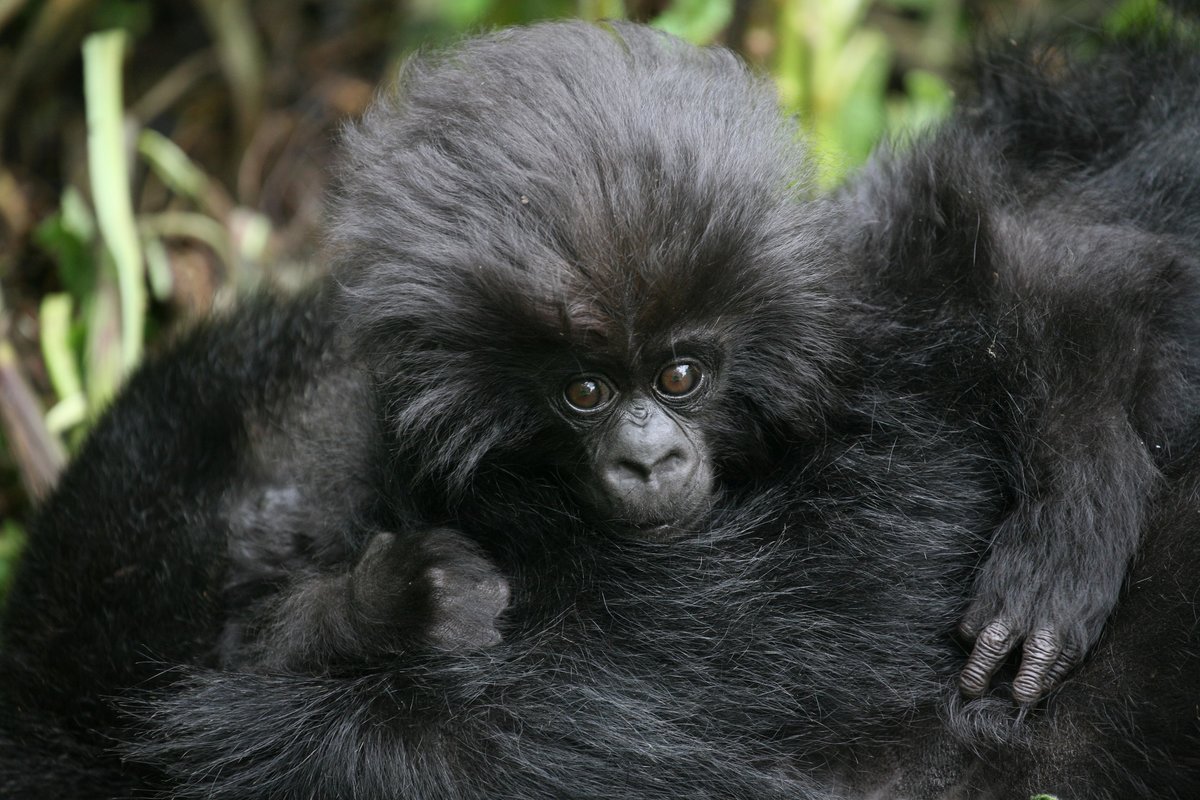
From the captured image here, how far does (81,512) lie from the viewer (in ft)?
10.5

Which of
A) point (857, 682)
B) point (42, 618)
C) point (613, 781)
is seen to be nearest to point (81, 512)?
point (42, 618)

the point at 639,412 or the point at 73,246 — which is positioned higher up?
the point at 639,412

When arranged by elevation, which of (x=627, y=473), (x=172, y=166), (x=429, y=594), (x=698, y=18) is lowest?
(x=172, y=166)

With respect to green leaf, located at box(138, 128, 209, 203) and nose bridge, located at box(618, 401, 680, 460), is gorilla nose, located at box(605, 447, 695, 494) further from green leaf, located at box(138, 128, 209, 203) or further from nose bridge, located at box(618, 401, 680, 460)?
green leaf, located at box(138, 128, 209, 203)

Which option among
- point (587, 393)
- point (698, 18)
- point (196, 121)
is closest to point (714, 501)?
point (587, 393)

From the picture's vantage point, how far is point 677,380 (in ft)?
8.80

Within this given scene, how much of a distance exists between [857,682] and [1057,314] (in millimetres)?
863

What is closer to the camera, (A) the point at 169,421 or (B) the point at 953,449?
(B) the point at 953,449

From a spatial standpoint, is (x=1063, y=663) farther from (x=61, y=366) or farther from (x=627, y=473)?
(x=61, y=366)

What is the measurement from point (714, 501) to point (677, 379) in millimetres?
316

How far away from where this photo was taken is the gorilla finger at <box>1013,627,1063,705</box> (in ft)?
8.52

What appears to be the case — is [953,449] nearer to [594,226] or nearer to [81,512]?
[594,226]

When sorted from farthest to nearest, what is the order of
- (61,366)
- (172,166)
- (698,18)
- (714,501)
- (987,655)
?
1. (172,166)
2. (61,366)
3. (698,18)
4. (714,501)
5. (987,655)

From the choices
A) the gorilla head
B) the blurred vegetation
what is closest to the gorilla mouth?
the gorilla head
